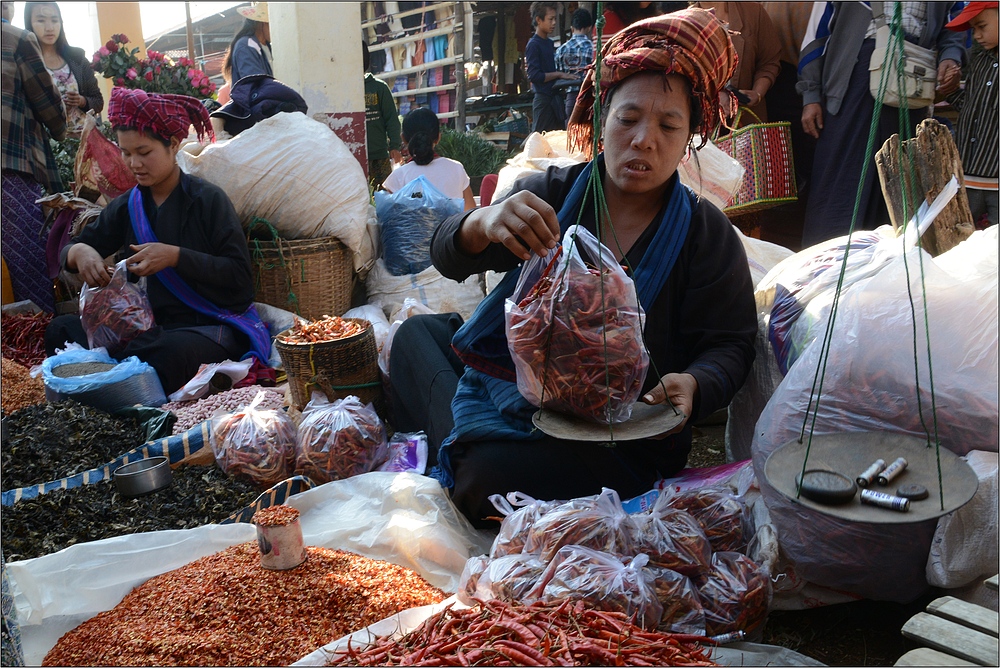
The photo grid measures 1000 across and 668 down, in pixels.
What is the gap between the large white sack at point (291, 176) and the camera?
3756 millimetres

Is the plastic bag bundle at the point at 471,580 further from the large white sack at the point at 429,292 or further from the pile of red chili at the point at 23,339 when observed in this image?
the pile of red chili at the point at 23,339

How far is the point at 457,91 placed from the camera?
10523 millimetres

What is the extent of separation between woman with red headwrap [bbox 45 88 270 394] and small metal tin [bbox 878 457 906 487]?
8.66 ft

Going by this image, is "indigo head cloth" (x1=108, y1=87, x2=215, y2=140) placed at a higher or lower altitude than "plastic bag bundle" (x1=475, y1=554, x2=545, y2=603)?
higher

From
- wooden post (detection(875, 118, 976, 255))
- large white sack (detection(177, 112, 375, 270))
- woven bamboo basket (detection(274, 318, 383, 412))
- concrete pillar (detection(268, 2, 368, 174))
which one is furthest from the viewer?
concrete pillar (detection(268, 2, 368, 174))

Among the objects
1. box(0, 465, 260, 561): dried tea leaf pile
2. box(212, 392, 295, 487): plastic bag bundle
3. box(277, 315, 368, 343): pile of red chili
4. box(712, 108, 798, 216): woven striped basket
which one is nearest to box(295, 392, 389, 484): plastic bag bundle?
box(212, 392, 295, 487): plastic bag bundle

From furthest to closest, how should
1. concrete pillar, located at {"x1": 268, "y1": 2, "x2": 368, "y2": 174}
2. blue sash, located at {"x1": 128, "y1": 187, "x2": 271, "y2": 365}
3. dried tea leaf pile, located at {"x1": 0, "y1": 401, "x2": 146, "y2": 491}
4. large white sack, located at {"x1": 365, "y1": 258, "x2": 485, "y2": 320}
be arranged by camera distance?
concrete pillar, located at {"x1": 268, "y1": 2, "x2": 368, "y2": 174} → large white sack, located at {"x1": 365, "y1": 258, "x2": 485, "y2": 320} → blue sash, located at {"x1": 128, "y1": 187, "x2": 271, "y2": 365} → dried tea leaf pile, located at {"x1": 0, "y1": 401, "x2": 146, "y2": 491}

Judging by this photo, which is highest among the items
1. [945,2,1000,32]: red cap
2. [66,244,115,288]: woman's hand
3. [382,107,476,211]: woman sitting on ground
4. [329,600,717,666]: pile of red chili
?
[945,2,1000,32]: red cap

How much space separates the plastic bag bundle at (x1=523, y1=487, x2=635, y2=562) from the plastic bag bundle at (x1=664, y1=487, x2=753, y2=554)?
0.53ft

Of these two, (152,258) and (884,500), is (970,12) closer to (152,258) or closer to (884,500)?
(884,500)

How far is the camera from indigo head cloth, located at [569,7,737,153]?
73.0 inches

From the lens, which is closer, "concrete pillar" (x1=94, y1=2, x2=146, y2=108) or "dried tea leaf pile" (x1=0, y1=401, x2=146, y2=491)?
"dried tea leaf pile" (x1=0, y1=401, x2=146, y2=491)

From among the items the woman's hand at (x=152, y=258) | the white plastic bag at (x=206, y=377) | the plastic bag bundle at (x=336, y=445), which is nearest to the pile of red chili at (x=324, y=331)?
the white plastic bag at (x=206, y=377)

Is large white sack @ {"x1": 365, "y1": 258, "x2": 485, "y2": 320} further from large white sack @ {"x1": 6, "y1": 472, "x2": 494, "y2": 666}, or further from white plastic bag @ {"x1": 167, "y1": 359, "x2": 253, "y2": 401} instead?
large white sack @ {"x1": 6, "y1": 472, "x2": 494, "y2": 666}
